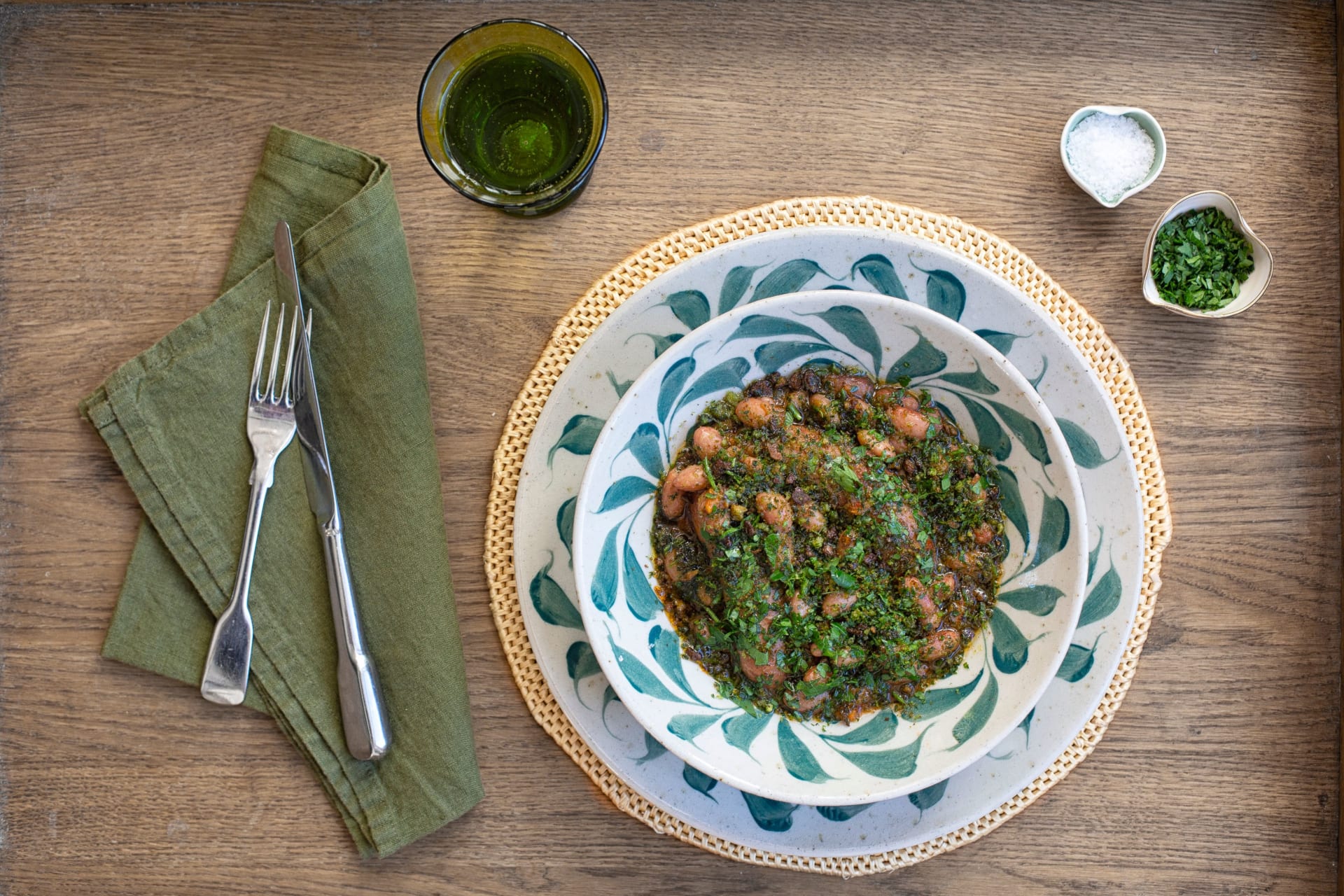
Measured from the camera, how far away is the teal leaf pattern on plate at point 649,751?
4.95ft

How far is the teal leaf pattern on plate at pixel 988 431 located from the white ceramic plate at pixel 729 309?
10cm

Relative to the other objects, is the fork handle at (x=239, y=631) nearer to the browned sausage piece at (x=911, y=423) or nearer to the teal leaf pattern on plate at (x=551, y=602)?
the teal leaf pattern on plate at (x=551, y=602)

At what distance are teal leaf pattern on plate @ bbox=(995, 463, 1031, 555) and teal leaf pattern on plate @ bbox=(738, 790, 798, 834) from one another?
0.58 meters

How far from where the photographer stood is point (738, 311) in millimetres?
1340

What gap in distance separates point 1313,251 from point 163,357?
2000 mm

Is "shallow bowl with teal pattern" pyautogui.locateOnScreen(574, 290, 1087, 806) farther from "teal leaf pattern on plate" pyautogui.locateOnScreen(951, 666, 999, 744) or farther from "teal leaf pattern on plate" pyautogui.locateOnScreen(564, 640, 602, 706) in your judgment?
"teal leaf pattern on plate" pyautogui.locateOnScreen(564, 640, 602, 706)

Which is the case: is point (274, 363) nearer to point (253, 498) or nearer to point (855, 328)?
point (253, 498)

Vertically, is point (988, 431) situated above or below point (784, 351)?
below

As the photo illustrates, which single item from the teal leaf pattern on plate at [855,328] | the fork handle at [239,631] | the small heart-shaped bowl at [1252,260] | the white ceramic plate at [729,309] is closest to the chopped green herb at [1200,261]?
the small heart-shaped bowl at [1252,260]

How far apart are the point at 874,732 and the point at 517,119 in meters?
1.16

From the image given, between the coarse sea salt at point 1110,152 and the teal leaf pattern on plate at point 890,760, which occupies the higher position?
the coarse sea salt at point 1110,152

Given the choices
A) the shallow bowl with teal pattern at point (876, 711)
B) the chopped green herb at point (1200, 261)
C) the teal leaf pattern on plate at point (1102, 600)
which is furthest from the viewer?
the chopped green herb at point (1200, 261)

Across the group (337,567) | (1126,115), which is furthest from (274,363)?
(1126,115)

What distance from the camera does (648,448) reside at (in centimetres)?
143
